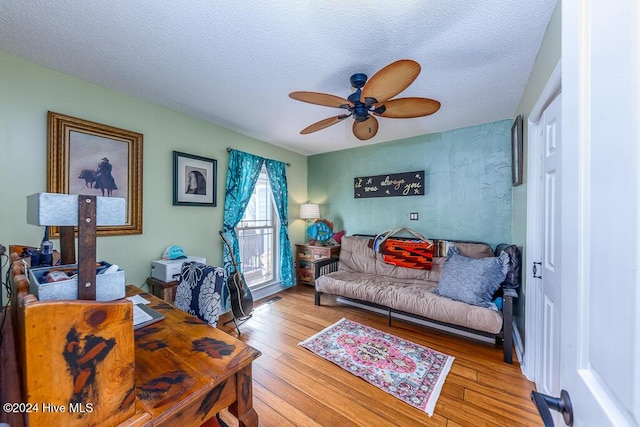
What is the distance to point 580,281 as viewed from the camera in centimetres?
52

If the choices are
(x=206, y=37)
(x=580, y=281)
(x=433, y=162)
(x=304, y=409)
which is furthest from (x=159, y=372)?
(x=433, y=162)

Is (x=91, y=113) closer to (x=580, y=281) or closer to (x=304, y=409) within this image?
(x=304, y=409)

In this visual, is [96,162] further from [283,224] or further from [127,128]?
[283,224]

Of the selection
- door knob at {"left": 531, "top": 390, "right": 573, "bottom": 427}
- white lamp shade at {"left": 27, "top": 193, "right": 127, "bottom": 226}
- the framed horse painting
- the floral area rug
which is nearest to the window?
the framed horse painting

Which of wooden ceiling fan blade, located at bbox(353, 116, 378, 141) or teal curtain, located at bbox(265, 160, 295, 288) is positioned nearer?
wooden ceiling fan blade, located at bbox(353, 116, 378, 141)

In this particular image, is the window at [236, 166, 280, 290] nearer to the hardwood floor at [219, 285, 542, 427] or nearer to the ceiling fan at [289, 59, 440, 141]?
the hardwood floor at [219, 285, 542, 427]

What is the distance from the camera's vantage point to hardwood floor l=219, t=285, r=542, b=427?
1.53 m

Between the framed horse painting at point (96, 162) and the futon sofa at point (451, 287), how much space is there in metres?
2.31

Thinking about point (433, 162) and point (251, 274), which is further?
point (251, 274)

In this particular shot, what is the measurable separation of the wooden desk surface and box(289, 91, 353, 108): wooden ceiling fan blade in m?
1.48

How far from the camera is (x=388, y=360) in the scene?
2088mm

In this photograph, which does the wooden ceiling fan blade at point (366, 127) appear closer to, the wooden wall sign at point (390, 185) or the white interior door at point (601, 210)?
the white interior door at point (601, 210)

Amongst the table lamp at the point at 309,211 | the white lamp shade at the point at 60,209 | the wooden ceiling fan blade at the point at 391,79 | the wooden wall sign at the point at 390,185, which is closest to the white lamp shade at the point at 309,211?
the table lamp at the point at 309,211

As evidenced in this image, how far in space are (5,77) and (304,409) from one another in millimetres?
3062
